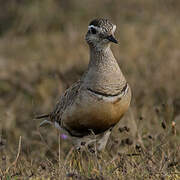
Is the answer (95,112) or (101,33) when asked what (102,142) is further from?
(101,33)

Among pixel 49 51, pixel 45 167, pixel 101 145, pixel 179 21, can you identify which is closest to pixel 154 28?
pixel 179 21

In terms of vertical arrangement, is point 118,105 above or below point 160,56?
below

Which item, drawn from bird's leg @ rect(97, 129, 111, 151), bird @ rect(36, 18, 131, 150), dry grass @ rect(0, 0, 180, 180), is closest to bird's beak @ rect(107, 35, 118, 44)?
bird @ rect(36, 18, 131, 150)

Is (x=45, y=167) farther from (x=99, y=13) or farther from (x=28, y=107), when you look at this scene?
(x=99, y=13)

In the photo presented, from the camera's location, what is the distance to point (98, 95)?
13.9 ft

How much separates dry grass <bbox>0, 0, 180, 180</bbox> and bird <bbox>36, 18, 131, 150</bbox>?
21 cm

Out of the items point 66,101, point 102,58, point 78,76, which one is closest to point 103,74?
point 102,58

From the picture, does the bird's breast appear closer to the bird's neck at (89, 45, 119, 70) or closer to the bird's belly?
the bird's belly

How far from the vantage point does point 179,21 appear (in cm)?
982

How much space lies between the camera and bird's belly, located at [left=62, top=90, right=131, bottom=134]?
419 cm

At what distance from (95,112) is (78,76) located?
3839 mm

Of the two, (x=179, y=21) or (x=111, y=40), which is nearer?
(x=111, y=40)

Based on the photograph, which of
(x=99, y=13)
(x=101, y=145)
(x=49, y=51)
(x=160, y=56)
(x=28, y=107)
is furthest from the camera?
(x=99, y=13)

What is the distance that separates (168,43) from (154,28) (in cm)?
90
